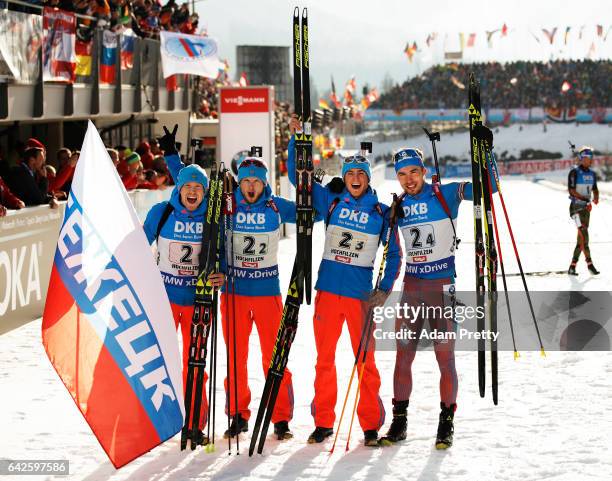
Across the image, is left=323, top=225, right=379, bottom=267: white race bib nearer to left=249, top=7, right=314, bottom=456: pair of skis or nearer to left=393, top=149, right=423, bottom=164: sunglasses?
left=249, top=7, right=314, bottom=456: pair of skis

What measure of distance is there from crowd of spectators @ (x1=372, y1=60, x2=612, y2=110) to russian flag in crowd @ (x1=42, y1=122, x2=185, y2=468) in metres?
59.1

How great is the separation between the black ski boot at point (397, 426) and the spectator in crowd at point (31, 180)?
564 centimetres

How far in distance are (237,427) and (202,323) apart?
685 millimetres

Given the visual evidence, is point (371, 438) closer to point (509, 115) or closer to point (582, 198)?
point (582, 198)

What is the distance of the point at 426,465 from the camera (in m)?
5.48

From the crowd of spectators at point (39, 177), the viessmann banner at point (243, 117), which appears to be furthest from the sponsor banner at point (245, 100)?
the crowd of spectators at point (39, 177)

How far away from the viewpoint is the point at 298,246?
596 centimetres

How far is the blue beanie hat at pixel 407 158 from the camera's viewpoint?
6.00 metres

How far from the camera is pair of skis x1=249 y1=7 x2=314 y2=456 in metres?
5.85

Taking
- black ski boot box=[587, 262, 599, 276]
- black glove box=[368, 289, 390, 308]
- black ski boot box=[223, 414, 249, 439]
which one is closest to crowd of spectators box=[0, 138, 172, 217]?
black ski boot box=[223, 414, 249, 439]

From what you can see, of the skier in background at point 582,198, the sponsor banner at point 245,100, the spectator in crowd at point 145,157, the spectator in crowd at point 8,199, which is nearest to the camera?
the spectator in crowd at point 8,199

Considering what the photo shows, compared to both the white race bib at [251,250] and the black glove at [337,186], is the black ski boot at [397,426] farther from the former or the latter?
the black glove at [337,186]

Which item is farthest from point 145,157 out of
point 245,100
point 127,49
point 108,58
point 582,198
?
point 582,198

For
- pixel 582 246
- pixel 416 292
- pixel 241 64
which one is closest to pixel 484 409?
pixel 416 292
